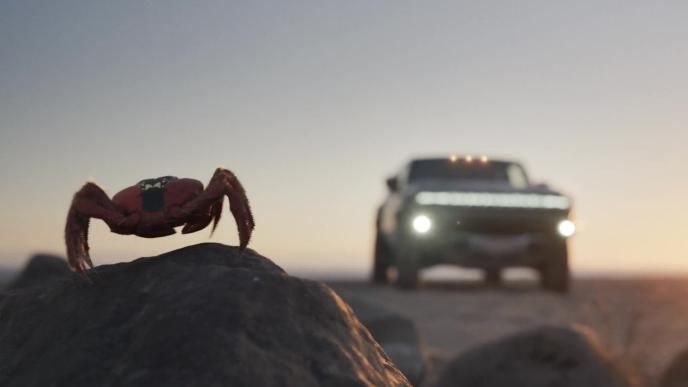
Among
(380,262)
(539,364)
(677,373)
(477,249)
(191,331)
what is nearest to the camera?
(191,331)

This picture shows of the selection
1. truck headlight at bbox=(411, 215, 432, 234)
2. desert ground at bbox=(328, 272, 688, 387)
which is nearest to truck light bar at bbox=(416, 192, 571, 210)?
truck headlight at bbox=(411, 215, 432, 234)

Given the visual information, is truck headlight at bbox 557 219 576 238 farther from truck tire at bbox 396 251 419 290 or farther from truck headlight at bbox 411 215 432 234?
truck tire at bbox 396 251 419 290

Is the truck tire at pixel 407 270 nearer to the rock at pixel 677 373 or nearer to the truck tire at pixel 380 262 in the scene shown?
the truck tire at pixel 380 262

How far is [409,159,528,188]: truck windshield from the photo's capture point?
40.3ft

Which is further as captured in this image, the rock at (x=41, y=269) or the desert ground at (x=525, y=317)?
the desert ground at (x=525, y=317)

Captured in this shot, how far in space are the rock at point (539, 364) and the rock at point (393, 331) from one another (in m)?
0.73

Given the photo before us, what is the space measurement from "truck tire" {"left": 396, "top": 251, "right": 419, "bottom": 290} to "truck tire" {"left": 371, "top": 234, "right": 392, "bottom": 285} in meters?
2.58

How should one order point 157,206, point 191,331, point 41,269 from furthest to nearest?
1. point 41,269
2. point 157,206
3. point 191,331

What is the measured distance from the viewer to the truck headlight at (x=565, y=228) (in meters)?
11.2

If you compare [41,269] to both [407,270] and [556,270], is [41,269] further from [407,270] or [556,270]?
[556,270]

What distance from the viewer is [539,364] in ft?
17.0

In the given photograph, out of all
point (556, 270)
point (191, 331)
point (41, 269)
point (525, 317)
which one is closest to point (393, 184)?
point (556, 270)

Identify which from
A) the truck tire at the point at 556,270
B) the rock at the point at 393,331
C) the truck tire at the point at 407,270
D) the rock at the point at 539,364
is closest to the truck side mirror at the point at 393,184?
the truck tire at the point at 407,270

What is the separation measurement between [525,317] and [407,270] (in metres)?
1.85
